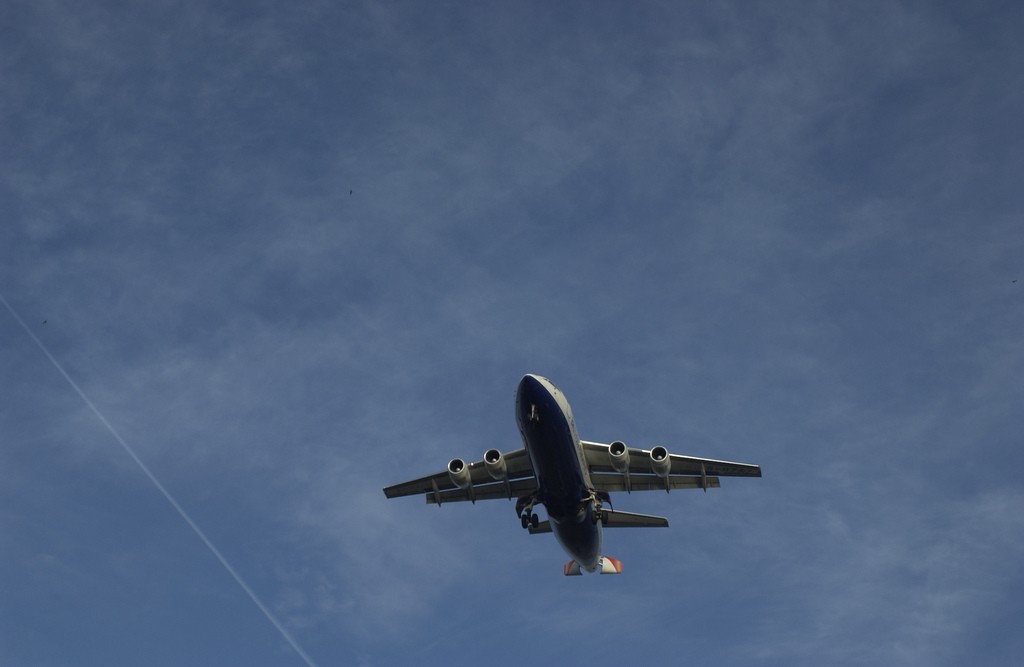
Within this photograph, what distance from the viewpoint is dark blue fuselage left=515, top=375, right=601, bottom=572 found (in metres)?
55.7

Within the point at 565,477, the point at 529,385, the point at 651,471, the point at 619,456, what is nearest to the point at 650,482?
the point at 651,471

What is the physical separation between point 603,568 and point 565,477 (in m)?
12.1

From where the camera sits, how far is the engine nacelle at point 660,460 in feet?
203

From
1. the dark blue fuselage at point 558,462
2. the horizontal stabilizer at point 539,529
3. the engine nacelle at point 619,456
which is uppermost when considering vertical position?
the engine nacelle at point 619,456

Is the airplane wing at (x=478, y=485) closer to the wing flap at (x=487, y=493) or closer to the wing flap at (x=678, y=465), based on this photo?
the wing flap at (x=487, y=493)

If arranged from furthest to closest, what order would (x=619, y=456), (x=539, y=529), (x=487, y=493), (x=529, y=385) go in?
(x=487, y=493)
(x=539, y=529)
(x=619, y=456)
(x=529, y=385)

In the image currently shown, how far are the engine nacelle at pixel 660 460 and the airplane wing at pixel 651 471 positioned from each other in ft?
0.17

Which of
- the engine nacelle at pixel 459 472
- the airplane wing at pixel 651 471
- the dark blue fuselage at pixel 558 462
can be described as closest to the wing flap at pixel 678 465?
the airplane wing at pixel 651 471

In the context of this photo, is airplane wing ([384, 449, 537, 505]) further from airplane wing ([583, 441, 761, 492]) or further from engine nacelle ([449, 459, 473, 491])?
airplane wing ([583, 441, 761, 492])

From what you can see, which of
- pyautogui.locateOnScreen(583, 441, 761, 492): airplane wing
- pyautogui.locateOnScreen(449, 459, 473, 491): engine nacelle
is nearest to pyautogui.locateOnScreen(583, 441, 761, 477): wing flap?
pyautogui.locateOnScreen(583, 441, 761, 492): airplane wing

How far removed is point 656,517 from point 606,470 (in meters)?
4.99

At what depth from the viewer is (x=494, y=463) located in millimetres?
63469

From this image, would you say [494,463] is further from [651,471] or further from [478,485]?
[651,471]

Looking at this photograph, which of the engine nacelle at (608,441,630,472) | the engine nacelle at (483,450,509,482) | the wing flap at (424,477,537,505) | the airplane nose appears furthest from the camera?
the wing flap at (424,477,537,505)
